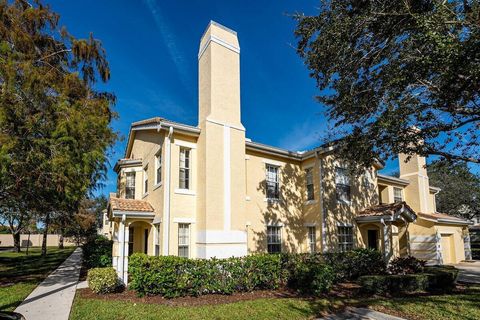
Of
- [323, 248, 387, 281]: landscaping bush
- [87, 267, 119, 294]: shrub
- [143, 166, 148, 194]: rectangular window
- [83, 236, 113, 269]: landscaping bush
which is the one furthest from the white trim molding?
[83, 236, 113, 269]: landscaping bush

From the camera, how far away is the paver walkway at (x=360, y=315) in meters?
8.48

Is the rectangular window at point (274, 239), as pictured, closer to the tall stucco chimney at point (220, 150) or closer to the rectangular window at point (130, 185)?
the tall stucco chimney at point (220, 150)

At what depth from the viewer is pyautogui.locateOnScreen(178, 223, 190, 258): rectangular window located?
41.3 ft

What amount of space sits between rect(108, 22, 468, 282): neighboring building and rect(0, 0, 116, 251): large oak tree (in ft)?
8.09

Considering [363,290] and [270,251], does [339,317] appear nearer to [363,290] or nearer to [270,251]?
[363,290]

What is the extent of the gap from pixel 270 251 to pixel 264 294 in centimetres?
450

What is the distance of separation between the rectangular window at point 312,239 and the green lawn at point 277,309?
5886mm

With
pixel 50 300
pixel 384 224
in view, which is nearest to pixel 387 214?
pixel 384 224

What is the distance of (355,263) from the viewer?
578 inches

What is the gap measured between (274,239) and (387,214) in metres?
6.36

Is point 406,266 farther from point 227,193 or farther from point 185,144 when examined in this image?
point 185,144

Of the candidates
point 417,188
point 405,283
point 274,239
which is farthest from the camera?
point 417,188

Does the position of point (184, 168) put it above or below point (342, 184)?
above

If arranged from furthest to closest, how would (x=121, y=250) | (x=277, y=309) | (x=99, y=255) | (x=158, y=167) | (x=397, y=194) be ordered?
(x=397, y=194), (x=99, y=255), (x=158, y=167), (x=121, y=250), (x=277, y=309)
